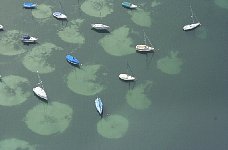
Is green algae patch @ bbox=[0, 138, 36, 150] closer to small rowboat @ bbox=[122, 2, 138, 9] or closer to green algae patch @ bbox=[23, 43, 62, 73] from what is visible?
green algae patch @ bbox=[23, 43, 62, 73]

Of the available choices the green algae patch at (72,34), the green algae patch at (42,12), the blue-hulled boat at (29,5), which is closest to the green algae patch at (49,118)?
the green algae patch at (72,34)

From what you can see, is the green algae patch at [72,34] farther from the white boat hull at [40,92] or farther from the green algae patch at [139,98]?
the green algae patch at [139,98]

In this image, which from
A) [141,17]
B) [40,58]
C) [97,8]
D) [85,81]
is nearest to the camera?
[85,81]

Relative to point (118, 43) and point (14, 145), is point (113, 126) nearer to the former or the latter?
point (14, 145)

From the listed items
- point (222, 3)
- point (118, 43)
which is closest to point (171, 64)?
point (118, 43)

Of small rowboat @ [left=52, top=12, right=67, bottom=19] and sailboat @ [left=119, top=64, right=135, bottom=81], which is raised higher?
small rowboat @ [left=52, top=12, right=67, bottom=19]

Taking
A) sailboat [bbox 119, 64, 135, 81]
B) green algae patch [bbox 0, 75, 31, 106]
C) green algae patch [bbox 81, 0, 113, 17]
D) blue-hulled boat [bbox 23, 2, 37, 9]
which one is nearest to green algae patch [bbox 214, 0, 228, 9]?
green algae patch [bbox 81, 0, 113, 17]
